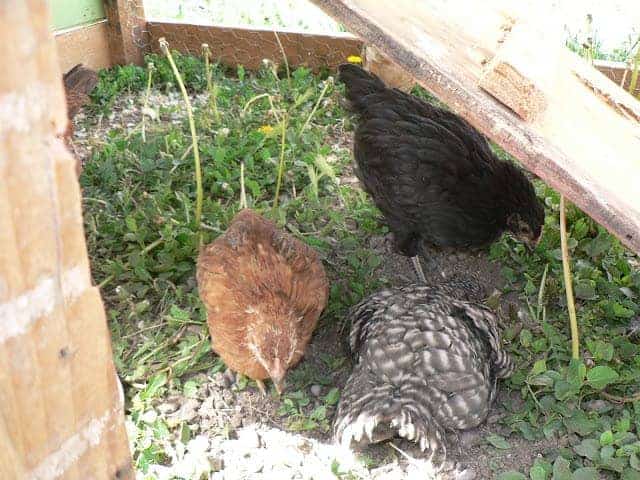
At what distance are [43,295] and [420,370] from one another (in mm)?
1355

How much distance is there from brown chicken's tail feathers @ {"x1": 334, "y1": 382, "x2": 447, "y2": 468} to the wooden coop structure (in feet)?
2.40

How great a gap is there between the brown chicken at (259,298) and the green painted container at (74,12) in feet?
7.42

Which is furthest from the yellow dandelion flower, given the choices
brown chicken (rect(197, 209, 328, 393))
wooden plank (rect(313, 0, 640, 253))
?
wooden plank (rect(313, 0, 640, 253))

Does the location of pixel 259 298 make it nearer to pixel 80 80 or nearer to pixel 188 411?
pixel 188 411

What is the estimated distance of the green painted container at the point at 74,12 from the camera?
11.4 feet

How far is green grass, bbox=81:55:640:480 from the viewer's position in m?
1.76

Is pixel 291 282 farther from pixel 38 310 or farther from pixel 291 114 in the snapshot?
pixel 291 114

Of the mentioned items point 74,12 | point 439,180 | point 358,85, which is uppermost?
point 358,85

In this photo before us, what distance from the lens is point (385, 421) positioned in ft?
5.21

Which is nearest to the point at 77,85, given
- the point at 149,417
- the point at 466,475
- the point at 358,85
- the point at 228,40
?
the point at 358,85

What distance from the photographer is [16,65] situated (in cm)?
46

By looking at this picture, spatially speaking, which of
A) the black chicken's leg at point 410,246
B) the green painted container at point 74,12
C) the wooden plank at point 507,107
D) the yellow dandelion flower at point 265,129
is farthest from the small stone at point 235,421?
the green painted container at point 74,12

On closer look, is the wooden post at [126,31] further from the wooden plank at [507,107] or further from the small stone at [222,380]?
the wooden plank at [507,107]

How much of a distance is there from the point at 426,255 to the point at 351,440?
1188 mm
